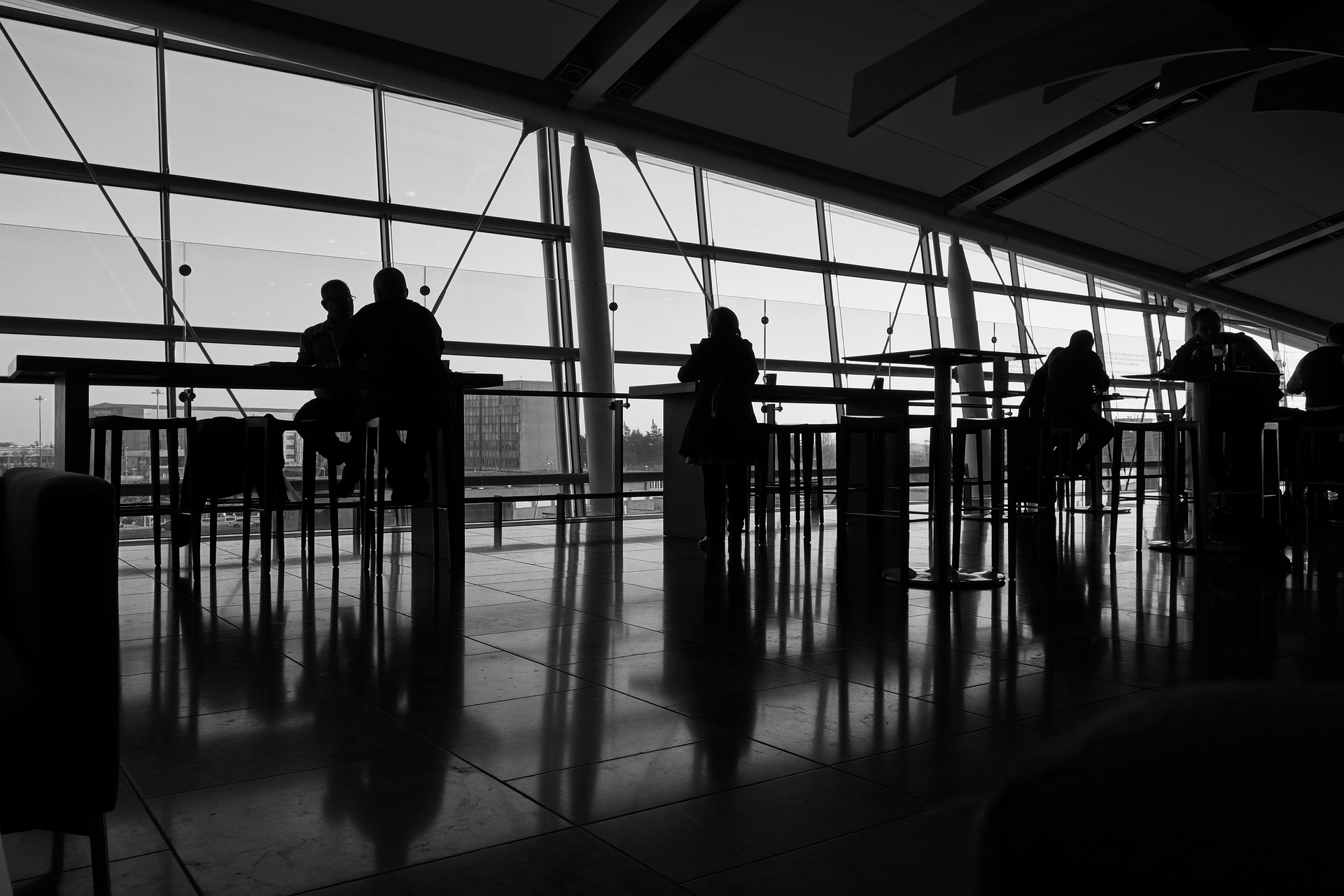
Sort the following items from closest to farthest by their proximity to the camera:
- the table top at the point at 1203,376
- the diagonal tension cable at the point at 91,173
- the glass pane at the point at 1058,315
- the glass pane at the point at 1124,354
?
the table top at the point at 1203,376 < the diagonal tension cable at the point at 91,173 < the glass pane at the point at 1124,354 < the glass pane at the point at 1058,315

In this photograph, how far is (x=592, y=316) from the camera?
7605 millimetres

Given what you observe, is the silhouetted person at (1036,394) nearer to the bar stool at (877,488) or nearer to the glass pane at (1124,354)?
the glass pane at (1124,354)

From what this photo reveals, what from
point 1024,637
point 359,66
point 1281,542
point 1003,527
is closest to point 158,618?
point 1024,637

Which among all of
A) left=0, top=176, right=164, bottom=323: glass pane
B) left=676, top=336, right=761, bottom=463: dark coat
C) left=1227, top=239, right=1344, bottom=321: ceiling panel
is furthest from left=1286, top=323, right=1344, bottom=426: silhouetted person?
left=1227, top=239, right=1344, bottom=321: ceiling panel

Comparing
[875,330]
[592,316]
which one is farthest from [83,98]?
[875,330]

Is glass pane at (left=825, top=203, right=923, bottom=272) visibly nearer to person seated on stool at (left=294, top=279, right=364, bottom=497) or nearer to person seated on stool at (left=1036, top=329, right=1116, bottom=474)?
person seated on stool at (left=1036, top=329, right=1116, bottom=474)

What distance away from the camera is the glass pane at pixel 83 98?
24.4ft

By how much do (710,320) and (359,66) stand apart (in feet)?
16.3

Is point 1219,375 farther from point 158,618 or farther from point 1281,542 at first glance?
point 158,618

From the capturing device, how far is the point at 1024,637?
2676 mm

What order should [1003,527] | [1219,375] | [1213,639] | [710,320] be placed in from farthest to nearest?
[1003,527] → [710,320] → [1219,375] → [1213,639]

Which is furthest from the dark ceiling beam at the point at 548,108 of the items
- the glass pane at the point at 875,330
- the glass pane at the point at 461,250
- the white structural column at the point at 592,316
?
the glass pane at the point at 875,330

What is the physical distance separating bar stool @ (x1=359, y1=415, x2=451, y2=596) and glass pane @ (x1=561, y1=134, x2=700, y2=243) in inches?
230

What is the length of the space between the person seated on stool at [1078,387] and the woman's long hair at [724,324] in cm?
172
